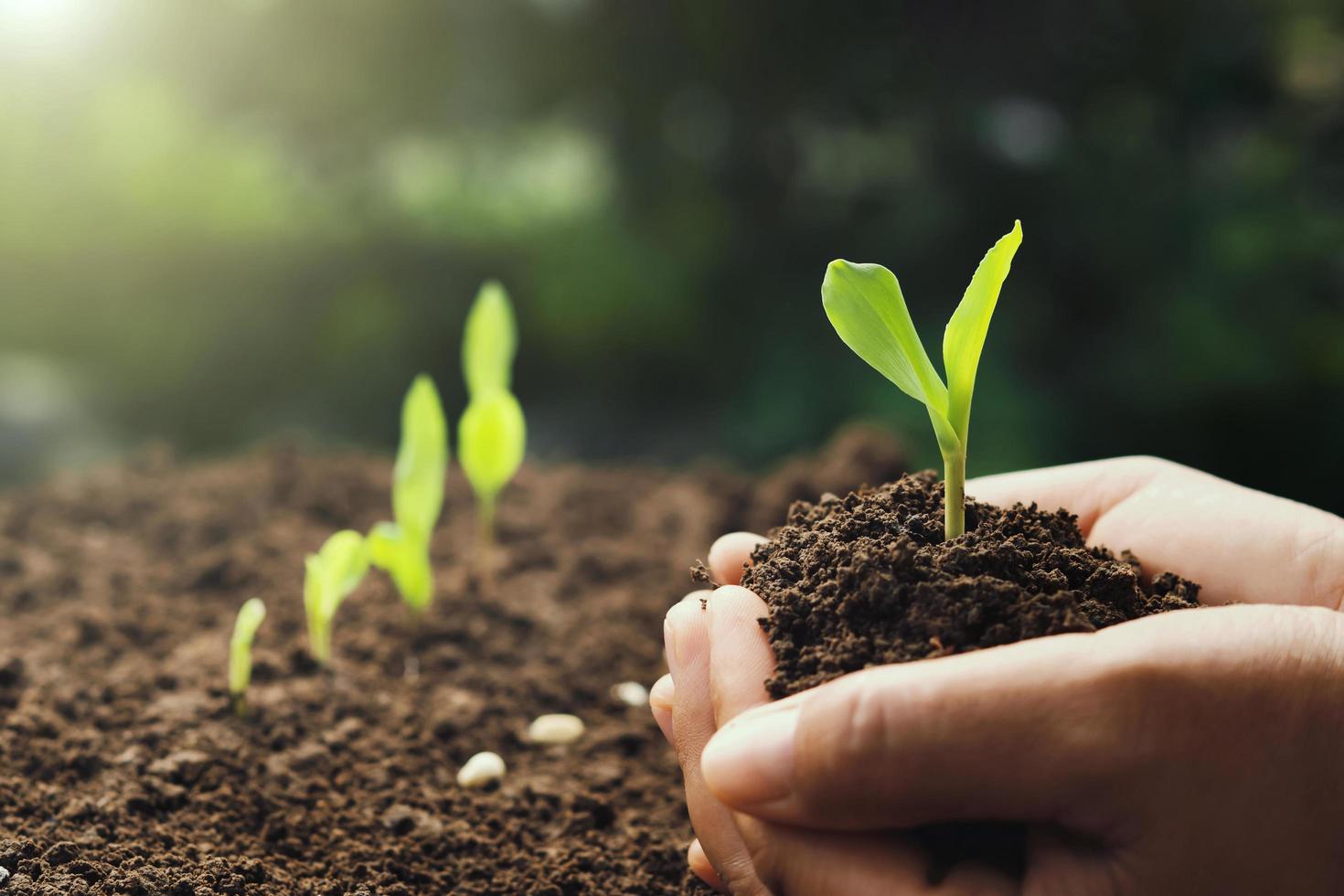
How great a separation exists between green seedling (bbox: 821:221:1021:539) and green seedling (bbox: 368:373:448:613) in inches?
26.0

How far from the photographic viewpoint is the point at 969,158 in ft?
7.79

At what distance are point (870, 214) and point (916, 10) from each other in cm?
44

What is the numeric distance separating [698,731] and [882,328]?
0.98 feet

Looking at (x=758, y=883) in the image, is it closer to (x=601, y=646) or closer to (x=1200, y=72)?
(x=601, y=646)

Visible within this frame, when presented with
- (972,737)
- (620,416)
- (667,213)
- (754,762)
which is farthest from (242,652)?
(667,213)

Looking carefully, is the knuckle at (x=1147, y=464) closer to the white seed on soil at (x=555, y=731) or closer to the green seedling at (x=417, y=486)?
the white seed on soil at (x=555, y=731)

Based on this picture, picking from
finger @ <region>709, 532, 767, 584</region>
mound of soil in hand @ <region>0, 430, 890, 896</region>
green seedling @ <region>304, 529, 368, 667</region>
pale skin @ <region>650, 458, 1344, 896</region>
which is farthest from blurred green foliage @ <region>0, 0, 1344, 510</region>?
pale skin @ <region>650, 458, 1344, 896</region>

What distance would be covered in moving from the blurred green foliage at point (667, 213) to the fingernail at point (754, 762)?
173 centimetres

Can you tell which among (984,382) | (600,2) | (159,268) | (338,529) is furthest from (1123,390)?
(159,268)

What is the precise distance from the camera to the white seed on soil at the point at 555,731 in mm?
1120

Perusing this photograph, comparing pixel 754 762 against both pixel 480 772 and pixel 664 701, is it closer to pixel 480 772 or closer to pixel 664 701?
pixel 664 701

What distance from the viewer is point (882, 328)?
0.73 metres

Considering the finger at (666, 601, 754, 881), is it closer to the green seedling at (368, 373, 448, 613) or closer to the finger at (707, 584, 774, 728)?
the finger at (707, 584, 774, 728)

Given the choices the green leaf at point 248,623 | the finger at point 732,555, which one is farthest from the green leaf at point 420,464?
the finger at point 732,555
